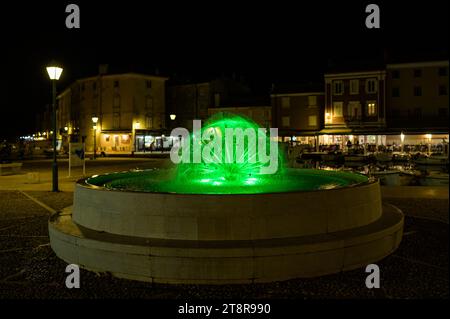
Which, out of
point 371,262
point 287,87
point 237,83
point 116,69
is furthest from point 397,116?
point 371,262

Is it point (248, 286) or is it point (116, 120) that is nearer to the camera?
point (248, 286)

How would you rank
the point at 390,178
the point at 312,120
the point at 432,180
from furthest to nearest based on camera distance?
the point at 312,120 < the point at 432,180 < the point at 390,178

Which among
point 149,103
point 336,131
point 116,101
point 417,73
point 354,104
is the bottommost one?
point 336,131

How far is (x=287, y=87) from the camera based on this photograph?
58.7 metres

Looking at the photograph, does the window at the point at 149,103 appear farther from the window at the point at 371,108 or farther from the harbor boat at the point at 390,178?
the harbor boat at the point at 390,178

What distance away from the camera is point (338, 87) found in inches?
2114

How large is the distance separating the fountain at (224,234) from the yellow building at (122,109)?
56.0m

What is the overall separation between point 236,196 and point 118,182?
6.17m

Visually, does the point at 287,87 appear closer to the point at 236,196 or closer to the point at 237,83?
the point at 237,83

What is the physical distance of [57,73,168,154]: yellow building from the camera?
206 ft

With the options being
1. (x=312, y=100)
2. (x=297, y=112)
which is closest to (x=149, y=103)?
(x=297, y=112)

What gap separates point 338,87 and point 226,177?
4529 centimetres

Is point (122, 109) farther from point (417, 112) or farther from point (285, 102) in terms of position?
point (417, 112)

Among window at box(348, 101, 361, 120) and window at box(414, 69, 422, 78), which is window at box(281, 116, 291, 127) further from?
window at box(414, 69, 422, 78)
